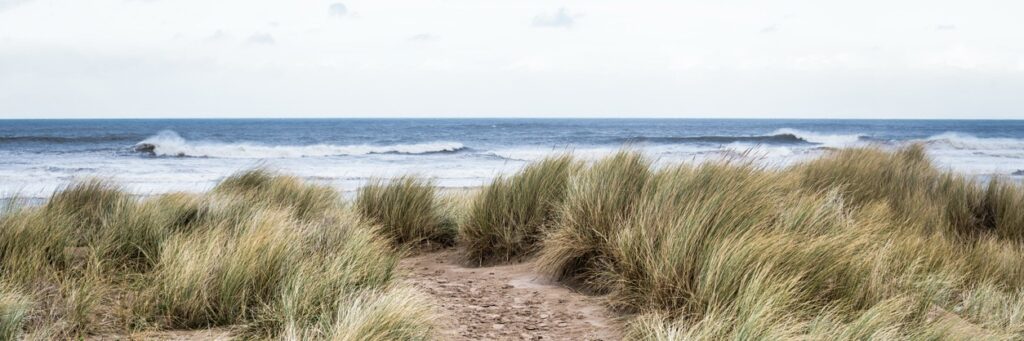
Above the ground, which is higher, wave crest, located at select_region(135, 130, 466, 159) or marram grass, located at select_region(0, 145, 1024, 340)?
marram grass, located at select_region(0, 145, 1024, 340)

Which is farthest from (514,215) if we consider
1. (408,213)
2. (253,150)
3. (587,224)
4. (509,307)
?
(253,150)

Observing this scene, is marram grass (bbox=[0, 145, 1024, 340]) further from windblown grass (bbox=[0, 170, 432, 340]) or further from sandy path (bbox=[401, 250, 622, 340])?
sandy path (bbox=[401, 250, 622, 340])

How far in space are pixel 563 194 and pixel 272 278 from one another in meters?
2.66

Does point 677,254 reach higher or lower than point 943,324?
higher

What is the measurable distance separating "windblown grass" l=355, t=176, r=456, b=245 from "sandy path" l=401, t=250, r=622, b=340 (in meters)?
1.13

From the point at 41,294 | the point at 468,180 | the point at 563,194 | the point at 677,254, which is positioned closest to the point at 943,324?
the point at 677,254

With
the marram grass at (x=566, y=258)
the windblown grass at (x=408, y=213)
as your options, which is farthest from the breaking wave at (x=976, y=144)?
the windblown grass at (x=408, y=213)

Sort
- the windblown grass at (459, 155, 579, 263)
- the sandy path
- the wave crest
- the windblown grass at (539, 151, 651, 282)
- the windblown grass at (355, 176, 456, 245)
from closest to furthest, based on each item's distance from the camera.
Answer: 1. the sandy path
2. the windblown grass at (539, 151, 651, 282)
3. the windblown grass at (459, 155, 579, 263)
4. the windblown grass at (355, 176, 456, 245)
5. the wave crest

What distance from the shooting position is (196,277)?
388 cm

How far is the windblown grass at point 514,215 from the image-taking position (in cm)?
586

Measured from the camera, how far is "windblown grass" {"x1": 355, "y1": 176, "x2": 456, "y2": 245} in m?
6.82

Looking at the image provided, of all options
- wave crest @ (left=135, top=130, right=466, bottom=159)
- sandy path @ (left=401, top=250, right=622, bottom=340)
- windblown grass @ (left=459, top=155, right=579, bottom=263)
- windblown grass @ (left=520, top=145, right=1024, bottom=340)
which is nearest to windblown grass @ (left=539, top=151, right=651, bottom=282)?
windblown grass @ (left=520, top=145, right=1024, bottom=340)

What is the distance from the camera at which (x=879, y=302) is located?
388 cm

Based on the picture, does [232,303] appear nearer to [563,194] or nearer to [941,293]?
[563,194]
